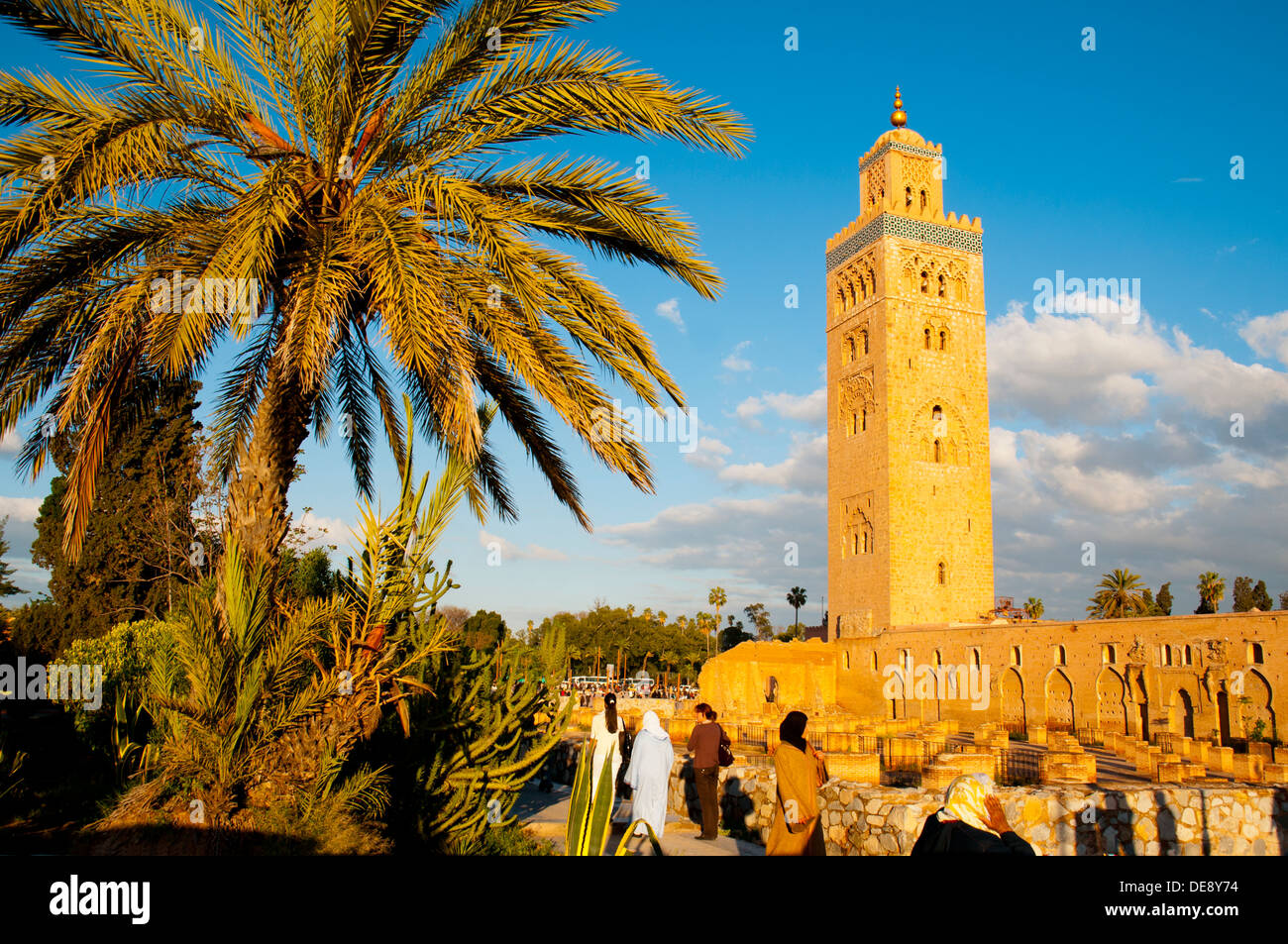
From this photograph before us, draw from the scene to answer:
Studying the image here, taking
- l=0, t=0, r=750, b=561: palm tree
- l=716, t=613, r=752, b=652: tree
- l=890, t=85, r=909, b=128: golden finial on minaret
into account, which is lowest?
l=716, t=613, r=752, b=652: tree

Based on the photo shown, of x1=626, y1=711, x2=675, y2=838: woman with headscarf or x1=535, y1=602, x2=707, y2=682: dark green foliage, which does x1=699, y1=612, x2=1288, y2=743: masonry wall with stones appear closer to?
x1=626, y1=711, x2=675, y2=838: woman with headscarf

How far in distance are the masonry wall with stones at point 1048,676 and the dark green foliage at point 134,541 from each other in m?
12.6

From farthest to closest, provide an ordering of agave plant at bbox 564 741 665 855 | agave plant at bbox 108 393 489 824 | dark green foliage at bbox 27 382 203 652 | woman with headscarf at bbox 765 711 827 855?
dark green foliage at bbox 27 382 203 652, woman with headscarf at bbox 765 711 827 855, agave plant at bbox 564 741 665 855, agave plant at bbox 108 393 489 824

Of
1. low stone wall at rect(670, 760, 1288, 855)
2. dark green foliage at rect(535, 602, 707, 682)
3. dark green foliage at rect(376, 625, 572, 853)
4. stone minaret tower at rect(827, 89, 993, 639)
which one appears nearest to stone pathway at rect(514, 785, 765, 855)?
low stone wall at rect(670, 760, 1288, 855)

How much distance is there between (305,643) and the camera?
12.7 feet

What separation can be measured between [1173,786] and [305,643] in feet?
30.5

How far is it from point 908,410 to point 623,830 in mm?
31839

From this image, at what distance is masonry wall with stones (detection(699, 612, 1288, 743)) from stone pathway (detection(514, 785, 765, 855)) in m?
8.56

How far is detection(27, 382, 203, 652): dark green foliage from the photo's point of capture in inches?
683

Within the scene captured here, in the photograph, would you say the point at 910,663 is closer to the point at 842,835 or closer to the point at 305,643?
the point at 842,835

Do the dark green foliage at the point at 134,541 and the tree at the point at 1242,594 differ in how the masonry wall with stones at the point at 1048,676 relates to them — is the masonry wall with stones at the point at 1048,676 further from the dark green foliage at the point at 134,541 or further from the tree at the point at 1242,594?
the tree at the point at 1242,594

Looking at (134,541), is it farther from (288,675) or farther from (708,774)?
(288,675)

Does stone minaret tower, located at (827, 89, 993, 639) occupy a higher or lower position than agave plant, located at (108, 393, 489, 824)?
higher
